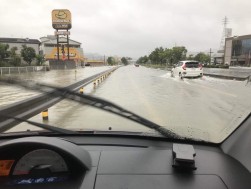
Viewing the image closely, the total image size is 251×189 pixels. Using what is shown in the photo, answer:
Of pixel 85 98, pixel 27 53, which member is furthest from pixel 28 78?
pixel 27 53

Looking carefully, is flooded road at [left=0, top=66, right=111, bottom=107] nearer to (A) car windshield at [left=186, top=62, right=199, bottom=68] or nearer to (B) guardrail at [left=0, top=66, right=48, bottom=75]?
(B) guardrail at [left=0, top=66, right=48, bottom=75]

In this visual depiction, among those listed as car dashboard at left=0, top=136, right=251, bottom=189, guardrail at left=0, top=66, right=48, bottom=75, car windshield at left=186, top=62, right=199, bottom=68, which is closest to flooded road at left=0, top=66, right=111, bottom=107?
car dashboard at left=0, top=136, right=251, bottom=189

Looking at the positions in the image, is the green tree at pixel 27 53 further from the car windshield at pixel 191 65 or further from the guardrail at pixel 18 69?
the car windshield at pixel 191 65

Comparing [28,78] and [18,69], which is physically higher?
[28,78]

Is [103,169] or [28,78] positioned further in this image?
[28,78]

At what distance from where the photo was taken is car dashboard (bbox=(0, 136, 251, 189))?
2.03m

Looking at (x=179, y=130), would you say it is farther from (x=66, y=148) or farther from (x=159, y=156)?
(x=66, y=148)

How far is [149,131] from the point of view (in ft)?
10.7

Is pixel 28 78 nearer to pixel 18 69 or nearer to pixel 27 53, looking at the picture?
pixel 18 69

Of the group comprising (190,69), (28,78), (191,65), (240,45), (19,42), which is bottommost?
(190,69)

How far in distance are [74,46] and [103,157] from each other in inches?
4149

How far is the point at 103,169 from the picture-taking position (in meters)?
2.27

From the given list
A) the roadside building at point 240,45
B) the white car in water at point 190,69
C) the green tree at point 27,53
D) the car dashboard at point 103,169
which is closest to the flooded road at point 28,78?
the car dashboard at point 103,169

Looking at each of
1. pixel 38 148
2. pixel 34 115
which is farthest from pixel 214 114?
pixel 38 148
